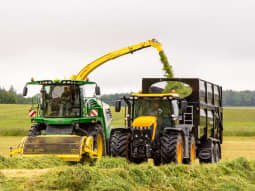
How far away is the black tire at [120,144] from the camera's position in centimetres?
1526

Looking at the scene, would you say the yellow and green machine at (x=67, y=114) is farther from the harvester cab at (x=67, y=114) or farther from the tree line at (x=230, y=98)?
the tree line at (x=230, y=98)

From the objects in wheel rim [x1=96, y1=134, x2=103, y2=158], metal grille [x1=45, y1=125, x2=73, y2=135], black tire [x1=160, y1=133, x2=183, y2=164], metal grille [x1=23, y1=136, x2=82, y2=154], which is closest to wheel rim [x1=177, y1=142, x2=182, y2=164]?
black tire [x1=160, y1=133, x2=183, y2=164]

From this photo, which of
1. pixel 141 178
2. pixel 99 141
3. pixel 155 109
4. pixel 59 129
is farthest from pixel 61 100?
pixel 141 178

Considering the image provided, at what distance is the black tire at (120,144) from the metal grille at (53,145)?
122 cm

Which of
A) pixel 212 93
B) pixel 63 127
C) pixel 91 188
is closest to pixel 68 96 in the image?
pixel 63 127

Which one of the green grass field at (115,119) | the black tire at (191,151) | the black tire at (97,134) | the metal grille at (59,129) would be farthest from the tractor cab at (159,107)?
the green grass field at (115,119)

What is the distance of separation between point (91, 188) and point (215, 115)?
1228 cm

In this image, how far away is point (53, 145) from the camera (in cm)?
1609

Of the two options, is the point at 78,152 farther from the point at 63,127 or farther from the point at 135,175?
the point at 135,175

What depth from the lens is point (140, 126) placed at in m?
15.4

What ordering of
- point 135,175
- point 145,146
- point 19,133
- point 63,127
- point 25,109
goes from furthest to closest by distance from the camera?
point 25,109 < point 19,133 < point 63,127 < point 145,146 < point 135,175

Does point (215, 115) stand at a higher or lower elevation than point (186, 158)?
higher

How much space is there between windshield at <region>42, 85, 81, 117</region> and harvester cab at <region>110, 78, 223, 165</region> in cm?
182

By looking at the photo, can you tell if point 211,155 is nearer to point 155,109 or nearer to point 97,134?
point 155,109
